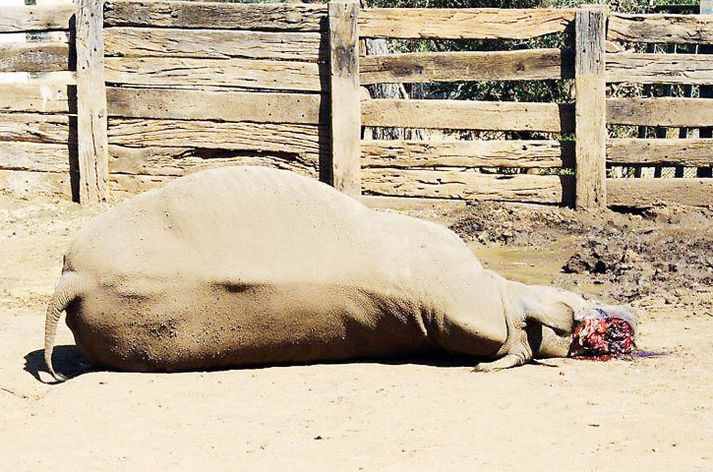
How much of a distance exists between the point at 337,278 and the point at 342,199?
0.47 metres

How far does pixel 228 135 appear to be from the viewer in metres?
10.4

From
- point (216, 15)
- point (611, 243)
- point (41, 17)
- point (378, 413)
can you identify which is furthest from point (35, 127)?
point (378, 413)

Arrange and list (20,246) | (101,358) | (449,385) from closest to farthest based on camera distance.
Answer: (449,385)
(101,358)
(20,246)

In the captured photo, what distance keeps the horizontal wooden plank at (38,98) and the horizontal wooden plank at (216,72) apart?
1.53 feet

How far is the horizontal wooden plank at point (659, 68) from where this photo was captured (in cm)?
1002

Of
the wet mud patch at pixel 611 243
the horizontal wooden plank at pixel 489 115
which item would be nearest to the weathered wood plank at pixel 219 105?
the horizontal wooden plank at pixel 489 115

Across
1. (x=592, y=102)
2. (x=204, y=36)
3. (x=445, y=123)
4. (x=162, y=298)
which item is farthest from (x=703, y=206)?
(x=162, y=298)

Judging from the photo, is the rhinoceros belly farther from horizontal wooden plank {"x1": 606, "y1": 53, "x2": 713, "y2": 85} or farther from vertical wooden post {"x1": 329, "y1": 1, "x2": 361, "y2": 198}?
horizontal wooden plank {"x1": 606, "y1": 53, "x2": 713, "y2": 85}

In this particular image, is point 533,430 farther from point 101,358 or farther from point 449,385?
point 101,358

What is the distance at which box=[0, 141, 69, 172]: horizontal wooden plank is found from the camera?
34.9ft

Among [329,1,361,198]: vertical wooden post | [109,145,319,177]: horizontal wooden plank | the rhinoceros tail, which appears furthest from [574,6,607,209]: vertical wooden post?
the rhinoceros tail

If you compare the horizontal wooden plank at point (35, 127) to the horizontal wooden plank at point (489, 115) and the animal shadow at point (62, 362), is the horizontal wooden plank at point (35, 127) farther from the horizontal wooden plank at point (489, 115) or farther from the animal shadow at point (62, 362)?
the animal shadow at point (62, 362)

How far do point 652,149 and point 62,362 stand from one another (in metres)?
5.76

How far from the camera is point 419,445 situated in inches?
176
